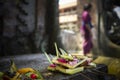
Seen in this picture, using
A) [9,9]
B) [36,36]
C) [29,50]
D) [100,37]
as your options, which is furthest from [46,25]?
[100,37]

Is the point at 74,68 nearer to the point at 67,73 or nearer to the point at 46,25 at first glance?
the point at 67,73

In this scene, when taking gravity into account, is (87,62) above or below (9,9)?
below

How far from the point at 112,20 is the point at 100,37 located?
1003 millimetres

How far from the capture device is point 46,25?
A: 499cm

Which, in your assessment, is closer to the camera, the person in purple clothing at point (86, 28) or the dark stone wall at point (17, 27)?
the dark stone wall at point (17, 27)

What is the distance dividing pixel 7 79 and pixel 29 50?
2831 millimetres

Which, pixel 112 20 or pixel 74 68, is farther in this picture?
pixel 112 20

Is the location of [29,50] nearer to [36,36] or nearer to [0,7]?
[36,36]

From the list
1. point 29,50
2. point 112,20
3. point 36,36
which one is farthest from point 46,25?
point 112,20

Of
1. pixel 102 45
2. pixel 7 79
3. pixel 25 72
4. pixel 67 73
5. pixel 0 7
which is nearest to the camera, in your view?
pixel 7 79

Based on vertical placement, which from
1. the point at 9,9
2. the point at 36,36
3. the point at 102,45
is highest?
the point at 9,9

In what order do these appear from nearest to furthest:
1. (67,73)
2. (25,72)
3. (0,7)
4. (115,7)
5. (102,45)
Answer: (25,72) < (67,73) < (0,7) < (115,7) < (102,45)

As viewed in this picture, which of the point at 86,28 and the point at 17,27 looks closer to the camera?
the point at 17,27

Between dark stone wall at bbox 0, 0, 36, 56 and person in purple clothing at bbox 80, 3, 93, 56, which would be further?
person in purple clothing at bbox 80, 3, 93, 56
